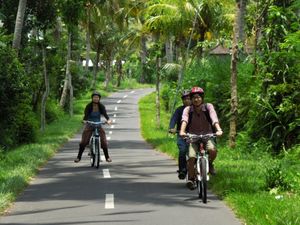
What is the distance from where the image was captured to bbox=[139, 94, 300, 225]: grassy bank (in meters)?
8.06

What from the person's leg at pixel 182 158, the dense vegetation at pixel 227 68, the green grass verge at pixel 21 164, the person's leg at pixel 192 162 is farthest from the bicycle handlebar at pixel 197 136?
the green grass verge at pixel 21 164

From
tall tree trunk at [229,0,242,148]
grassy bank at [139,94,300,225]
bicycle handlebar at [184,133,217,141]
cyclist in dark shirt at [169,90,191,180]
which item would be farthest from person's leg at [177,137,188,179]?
tall tree trunk at [229,0,242,148]

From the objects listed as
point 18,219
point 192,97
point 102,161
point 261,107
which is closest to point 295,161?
point 261,107

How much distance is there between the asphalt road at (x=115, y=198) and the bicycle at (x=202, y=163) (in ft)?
0.71

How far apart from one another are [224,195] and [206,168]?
797 millimetres

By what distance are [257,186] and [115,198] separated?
2559mm

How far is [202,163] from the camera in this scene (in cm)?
989

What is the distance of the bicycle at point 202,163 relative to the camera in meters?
9.79

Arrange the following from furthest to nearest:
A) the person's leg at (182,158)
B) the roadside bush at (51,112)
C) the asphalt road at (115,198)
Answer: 1. the roadside bush at (51,112)
2. the person's leg at (182,158)
3. the asphalt road at (115,198)

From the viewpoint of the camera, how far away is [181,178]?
1194 centimetres

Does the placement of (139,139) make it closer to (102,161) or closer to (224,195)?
(102,161)

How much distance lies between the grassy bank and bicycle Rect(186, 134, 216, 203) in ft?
Answer: 1.43

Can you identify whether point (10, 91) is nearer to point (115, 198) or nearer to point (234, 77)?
point (234, 77)

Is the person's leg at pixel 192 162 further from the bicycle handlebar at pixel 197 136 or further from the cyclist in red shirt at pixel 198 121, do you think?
the bicycle handlebar at pixel 197 136
